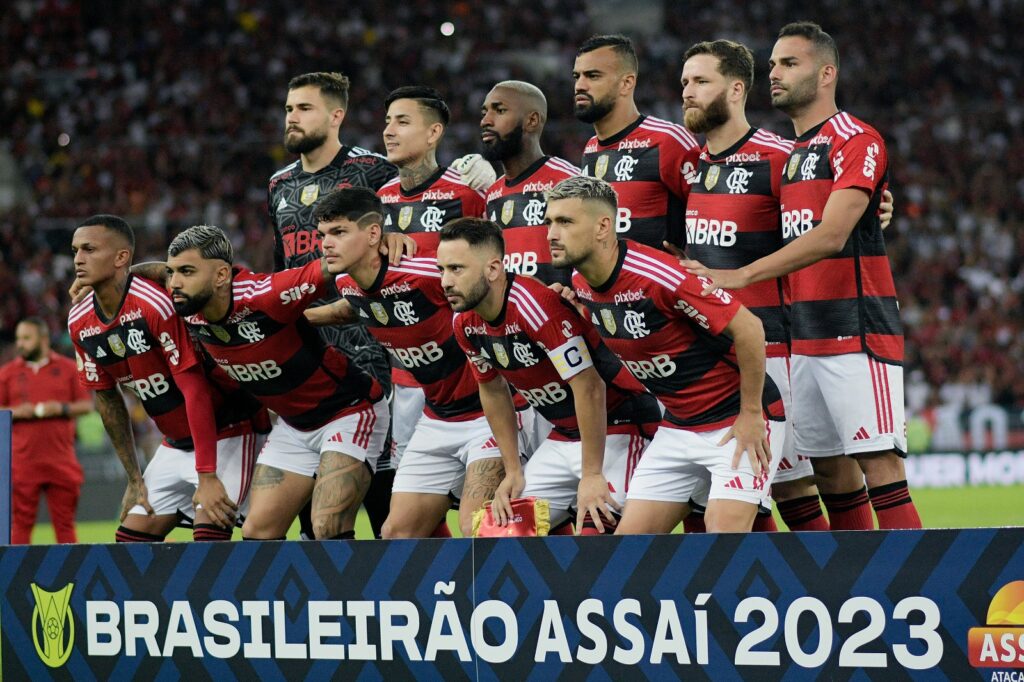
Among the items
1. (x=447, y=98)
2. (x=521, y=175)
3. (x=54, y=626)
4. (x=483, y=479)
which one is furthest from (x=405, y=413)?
(x=447, y=98)

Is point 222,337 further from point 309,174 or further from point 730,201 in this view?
point 730,201

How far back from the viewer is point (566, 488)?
6168 mm

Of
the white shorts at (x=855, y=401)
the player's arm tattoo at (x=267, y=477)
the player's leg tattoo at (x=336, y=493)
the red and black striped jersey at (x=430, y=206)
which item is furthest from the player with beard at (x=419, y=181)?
the white shorts at (x=855, y=401)

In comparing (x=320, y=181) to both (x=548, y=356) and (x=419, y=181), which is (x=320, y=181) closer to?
(x=419, y=181)

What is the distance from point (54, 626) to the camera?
17.6ft

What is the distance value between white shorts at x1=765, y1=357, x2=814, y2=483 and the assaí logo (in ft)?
6.75

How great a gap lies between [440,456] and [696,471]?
5.10 ft

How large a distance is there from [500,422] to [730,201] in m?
1.47

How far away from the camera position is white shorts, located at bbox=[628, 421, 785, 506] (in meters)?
5.35

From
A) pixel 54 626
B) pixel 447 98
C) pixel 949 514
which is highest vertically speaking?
pixel 447 98

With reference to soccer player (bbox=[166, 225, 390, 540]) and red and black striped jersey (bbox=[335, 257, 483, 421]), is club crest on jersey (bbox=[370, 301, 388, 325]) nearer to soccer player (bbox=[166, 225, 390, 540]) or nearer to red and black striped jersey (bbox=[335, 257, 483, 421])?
red and black striped jersey (bbox=[335, 257, 483, 421])

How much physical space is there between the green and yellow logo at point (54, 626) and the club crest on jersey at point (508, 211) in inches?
106

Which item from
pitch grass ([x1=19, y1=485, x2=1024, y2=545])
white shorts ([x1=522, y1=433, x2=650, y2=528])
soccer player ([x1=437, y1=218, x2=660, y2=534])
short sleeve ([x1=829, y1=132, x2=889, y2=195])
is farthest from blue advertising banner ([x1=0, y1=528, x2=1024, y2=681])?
pitch grass ([x1=19, y1=485, x2=1024, y2=545])

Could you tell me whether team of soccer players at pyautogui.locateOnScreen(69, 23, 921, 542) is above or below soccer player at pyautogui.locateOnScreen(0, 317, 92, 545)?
above
